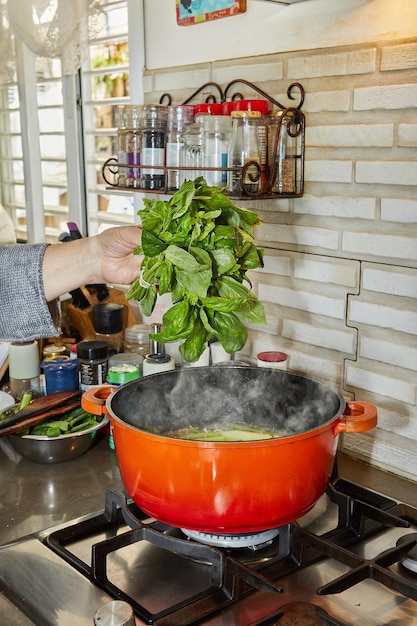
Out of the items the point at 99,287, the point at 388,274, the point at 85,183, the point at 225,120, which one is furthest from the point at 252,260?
the point at 85,183

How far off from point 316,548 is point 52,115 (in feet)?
7.17

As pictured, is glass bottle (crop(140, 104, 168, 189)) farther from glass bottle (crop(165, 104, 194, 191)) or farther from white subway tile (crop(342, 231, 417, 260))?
white subway tile (crop(342, 231, 417, 260))

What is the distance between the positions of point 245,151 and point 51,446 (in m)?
0.69

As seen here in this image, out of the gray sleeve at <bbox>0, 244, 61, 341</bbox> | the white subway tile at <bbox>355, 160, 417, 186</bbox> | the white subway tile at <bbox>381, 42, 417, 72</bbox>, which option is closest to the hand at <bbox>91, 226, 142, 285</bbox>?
the gray sleeve at <bbox>0, 244, 61, 341</bbox>

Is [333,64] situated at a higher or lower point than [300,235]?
higher

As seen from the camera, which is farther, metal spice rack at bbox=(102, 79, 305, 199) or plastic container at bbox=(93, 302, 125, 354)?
plastic container at bbox=(93, 302, 125, 354)

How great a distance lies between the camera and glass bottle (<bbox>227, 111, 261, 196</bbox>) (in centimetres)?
144

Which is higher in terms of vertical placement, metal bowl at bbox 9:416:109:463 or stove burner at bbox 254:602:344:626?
stove burner at bbox 254:602:344:626

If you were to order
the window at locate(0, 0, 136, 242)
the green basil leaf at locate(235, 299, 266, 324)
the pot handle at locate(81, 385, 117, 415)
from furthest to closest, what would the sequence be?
the window at locate(0, 0, 136, 242), the pot handle at locate(81, 385, 117, 415), the green basil leaf at locate(235, 299, 266, 324)

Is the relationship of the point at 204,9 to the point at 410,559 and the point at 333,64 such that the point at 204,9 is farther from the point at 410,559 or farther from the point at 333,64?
the point at 410,559

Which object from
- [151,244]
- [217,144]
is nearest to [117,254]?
[217,144]

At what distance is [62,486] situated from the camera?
1.36 meters

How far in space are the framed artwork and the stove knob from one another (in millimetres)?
1205

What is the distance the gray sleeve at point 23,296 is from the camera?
1406 millimetres
